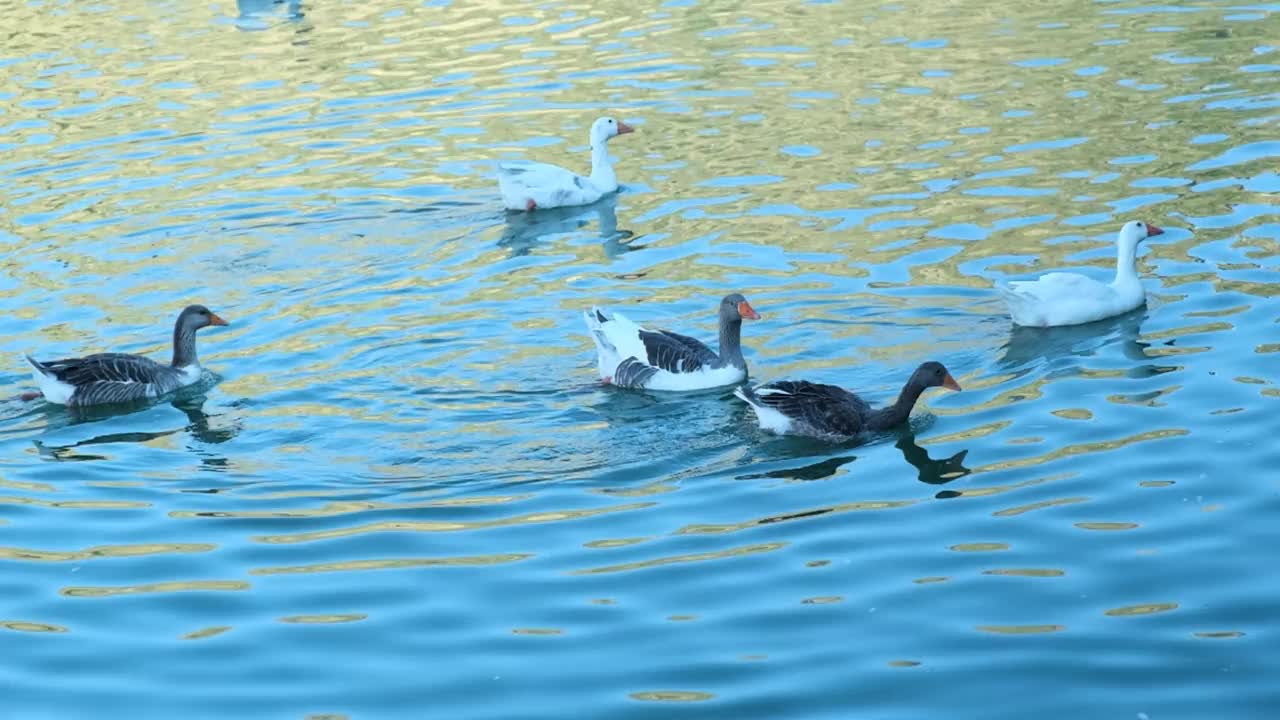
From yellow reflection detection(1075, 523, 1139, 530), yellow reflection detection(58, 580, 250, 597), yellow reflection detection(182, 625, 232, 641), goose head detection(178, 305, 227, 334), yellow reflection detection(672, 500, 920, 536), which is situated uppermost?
goose head detection(178, 305, 227, 334)

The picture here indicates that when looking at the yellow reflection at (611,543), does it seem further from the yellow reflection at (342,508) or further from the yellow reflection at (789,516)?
the yellow reflection at (342,508)

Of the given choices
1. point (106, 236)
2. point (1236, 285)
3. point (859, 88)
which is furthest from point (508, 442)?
point (859, 88)

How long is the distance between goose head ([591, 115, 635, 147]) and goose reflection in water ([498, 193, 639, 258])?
746 millimetres

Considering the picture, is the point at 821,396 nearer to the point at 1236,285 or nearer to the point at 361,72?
the point at 1236,285

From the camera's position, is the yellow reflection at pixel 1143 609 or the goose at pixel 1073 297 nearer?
the yellow reflection at pixel 1143 609

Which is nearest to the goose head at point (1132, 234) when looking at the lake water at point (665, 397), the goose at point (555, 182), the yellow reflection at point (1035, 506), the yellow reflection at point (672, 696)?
the lake water at point (665, 397)

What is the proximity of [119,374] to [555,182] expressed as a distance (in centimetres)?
720

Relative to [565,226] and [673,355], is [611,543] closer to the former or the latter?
[673,355]

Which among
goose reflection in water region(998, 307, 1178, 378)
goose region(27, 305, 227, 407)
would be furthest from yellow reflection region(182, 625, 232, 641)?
goose reflection in water region(998, 307, 1178, 378)

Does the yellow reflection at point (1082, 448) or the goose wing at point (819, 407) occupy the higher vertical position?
the goose wing at point (819, 407)

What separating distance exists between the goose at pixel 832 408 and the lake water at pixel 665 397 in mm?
219

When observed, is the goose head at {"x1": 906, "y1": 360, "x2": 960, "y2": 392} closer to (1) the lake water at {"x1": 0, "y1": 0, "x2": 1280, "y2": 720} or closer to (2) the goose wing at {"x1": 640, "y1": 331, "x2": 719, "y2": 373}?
(1) the lake water at {"x1": 0, "y1": 0, "x2": 1280, "y2": 720}

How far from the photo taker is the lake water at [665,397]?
10070 mm

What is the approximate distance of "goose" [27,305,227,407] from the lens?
15328mm
